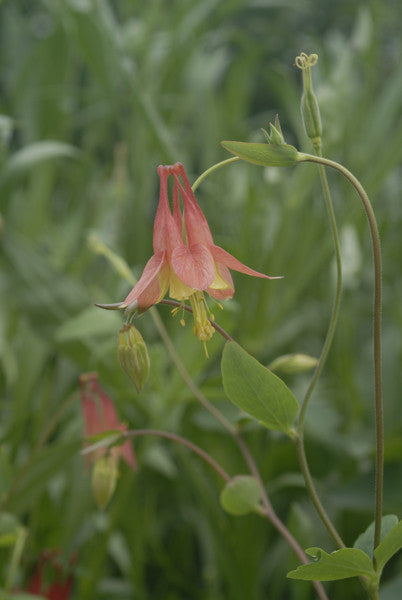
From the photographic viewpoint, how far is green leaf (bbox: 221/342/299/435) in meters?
0.32

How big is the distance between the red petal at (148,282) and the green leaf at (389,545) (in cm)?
15

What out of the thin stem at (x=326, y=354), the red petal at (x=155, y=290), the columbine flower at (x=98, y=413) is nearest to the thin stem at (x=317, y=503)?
the thin stem at (x=326, y=354)

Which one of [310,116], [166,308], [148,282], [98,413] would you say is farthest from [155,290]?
[166,308]

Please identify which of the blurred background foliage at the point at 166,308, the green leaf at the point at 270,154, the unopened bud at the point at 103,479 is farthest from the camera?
the blurred background foliage at the point at 166,308

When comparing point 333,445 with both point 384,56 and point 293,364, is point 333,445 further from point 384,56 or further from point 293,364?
point 384,56

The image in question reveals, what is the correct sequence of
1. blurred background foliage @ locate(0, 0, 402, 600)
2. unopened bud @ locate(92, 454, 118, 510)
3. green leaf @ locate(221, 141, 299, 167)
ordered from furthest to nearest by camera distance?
blurred background foliage @ locate(0, 0, 402, 600) < unopened bud @ locate(92, 454, 118, 510) < green leaf @ locate(221, 141, 299, 167)

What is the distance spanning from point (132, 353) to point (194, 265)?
0.06 m

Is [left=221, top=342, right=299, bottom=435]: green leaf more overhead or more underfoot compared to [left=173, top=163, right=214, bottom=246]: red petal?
more underfoot

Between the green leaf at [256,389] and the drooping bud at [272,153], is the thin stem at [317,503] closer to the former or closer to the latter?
the green leaf at [256,389]

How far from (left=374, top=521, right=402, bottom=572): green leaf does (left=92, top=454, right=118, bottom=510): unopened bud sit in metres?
0.17

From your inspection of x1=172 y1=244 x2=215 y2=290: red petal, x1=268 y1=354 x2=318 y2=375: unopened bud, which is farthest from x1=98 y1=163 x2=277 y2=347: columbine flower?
x1=268 y1=354 x2=318 y2=375: unopened bud

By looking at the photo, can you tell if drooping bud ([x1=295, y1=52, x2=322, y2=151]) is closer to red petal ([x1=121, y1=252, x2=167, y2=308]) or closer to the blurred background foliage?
red petal ([x1=121, y1=252, x2=167, y2=308])

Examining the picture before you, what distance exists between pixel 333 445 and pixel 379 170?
351 millimetres

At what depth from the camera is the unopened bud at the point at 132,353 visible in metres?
0.32
